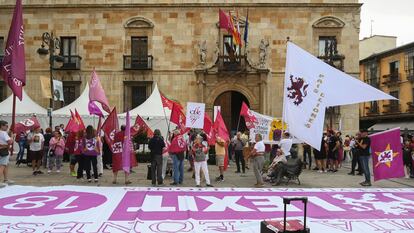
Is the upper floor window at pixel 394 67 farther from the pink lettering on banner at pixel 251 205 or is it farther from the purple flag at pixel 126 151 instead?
the purple flag at pixel 126 151

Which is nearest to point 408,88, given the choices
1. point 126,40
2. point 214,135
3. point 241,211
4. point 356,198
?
point 126,40

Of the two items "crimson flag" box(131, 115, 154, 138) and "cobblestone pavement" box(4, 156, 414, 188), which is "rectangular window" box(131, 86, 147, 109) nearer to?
"crimson flag" box(131, 115, 154, 138)

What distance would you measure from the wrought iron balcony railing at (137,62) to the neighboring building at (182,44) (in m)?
0.06

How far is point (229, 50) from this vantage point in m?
27.6

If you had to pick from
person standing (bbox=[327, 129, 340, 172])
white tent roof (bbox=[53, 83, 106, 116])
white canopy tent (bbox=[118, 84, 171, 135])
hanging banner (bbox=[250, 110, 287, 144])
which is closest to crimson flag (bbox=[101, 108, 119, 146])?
hanging banner (bbox=[250, 110, 287, 144])

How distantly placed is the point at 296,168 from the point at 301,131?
3.27 m

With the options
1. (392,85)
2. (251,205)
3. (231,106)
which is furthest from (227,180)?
(392,85)

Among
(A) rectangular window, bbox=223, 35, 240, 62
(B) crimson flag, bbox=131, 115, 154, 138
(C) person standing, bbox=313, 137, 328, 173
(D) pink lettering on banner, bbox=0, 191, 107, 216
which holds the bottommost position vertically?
(D) pink lettering on banner, bbox=0, 191, 107, 216

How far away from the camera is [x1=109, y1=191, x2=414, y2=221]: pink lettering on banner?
8.65 metres

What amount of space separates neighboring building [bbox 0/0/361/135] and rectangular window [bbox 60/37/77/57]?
0.63 ft

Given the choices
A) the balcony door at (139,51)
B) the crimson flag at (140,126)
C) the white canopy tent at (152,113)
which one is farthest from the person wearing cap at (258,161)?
the balcony door at (139,51)

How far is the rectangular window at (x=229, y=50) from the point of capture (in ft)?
89.9

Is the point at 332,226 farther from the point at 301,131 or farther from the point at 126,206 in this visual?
the point at 126,206

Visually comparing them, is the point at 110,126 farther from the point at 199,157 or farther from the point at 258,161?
the point at 258,161
